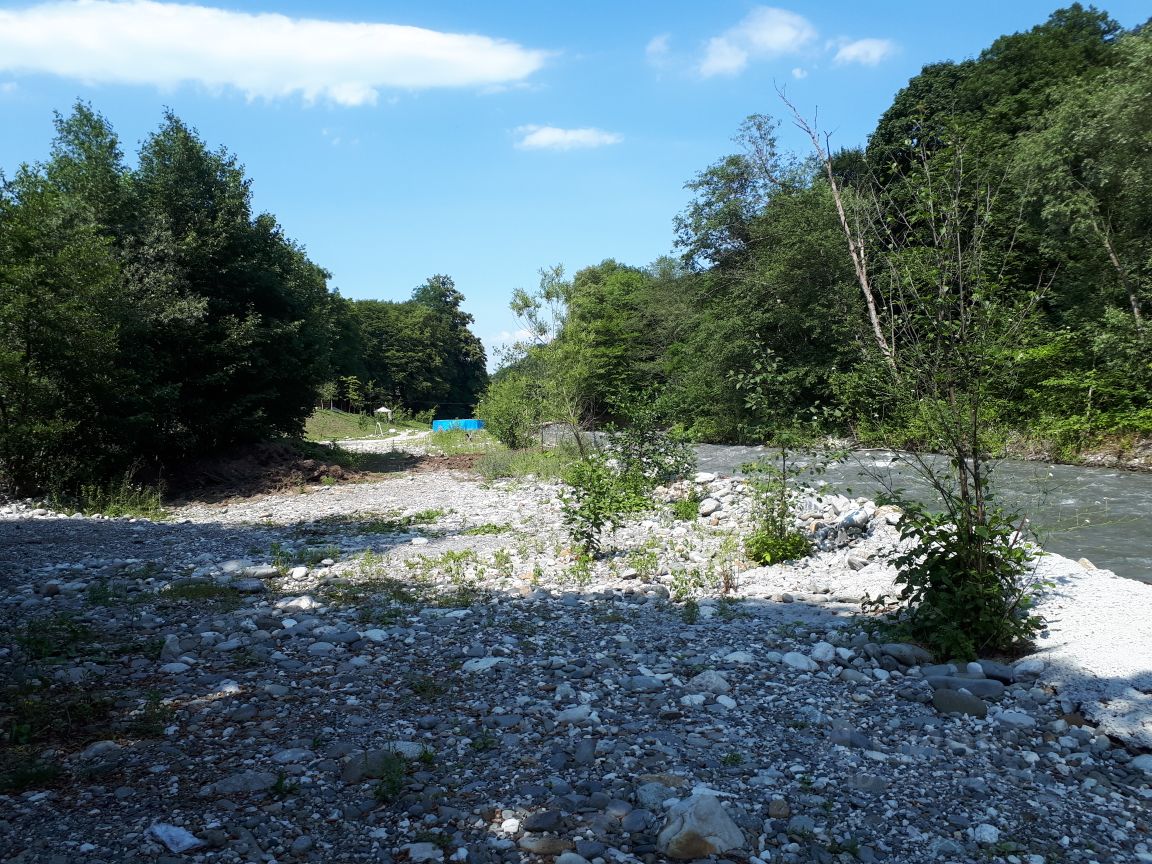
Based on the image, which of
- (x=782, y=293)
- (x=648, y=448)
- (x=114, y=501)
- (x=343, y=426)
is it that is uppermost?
(x=782, y=293)

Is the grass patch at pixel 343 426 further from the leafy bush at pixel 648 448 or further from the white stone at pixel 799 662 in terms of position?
the white stone at pixel 799 662

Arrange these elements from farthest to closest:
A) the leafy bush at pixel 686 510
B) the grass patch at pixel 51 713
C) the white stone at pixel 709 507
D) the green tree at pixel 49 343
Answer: the green tree at pixel 49 343, the white stone at pixel 709 507, the leafy bush at pixel 686 510, the grass patch at pixel 51 713

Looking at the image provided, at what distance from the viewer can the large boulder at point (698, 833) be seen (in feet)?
8.53

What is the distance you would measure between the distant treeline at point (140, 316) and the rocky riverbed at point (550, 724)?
863cm

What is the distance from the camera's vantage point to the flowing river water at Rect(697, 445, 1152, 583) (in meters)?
7.67

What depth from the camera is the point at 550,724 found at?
3.74 meters

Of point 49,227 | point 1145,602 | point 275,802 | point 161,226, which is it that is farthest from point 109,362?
point 1145,602

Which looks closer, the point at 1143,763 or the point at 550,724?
the point at 1143,763

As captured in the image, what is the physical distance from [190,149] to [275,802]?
797 inches

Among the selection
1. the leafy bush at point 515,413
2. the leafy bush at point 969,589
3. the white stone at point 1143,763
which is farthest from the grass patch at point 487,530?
the leafy bush at point 515,413

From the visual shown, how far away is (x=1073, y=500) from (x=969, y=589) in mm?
10439

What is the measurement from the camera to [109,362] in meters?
14.7

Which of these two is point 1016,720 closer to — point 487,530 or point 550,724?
point 550,724

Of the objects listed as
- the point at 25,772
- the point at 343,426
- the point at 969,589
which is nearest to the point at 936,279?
the point at 969,589
